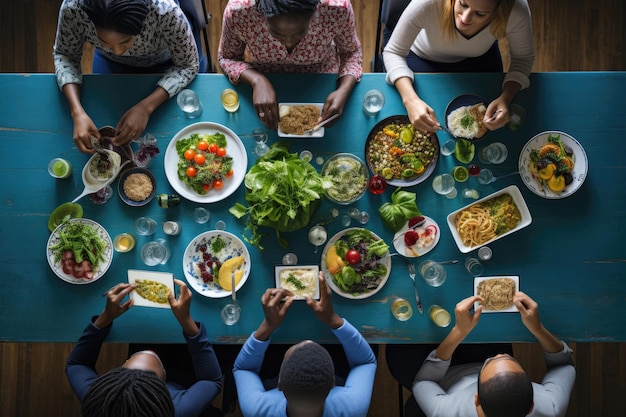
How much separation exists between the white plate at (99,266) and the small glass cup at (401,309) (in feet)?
4.73

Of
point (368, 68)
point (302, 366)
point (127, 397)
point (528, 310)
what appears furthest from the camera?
point (368, 68)

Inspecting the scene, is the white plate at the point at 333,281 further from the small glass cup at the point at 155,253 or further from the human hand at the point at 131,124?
the human hand at the point at 131,124

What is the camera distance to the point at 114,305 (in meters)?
2.22

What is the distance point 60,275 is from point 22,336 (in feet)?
1.27

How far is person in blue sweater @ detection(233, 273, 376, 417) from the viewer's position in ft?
6.45

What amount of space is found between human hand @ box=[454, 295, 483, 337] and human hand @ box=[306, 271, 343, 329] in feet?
1.88

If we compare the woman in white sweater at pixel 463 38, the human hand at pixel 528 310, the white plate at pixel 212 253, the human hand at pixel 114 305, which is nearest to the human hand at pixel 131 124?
the white plate at pixel 212 253

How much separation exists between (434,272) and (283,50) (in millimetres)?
1350

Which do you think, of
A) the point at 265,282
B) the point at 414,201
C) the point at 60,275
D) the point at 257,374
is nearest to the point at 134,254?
the point at 60,275

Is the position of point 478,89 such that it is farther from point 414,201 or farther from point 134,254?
point 134,254

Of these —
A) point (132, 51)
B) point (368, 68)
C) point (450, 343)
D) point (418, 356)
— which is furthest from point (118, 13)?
point (418, 356)

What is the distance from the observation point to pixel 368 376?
231 centimetres

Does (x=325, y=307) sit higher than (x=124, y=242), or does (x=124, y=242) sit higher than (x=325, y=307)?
(x=124, y=242)

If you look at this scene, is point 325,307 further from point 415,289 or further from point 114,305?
point 114,305
